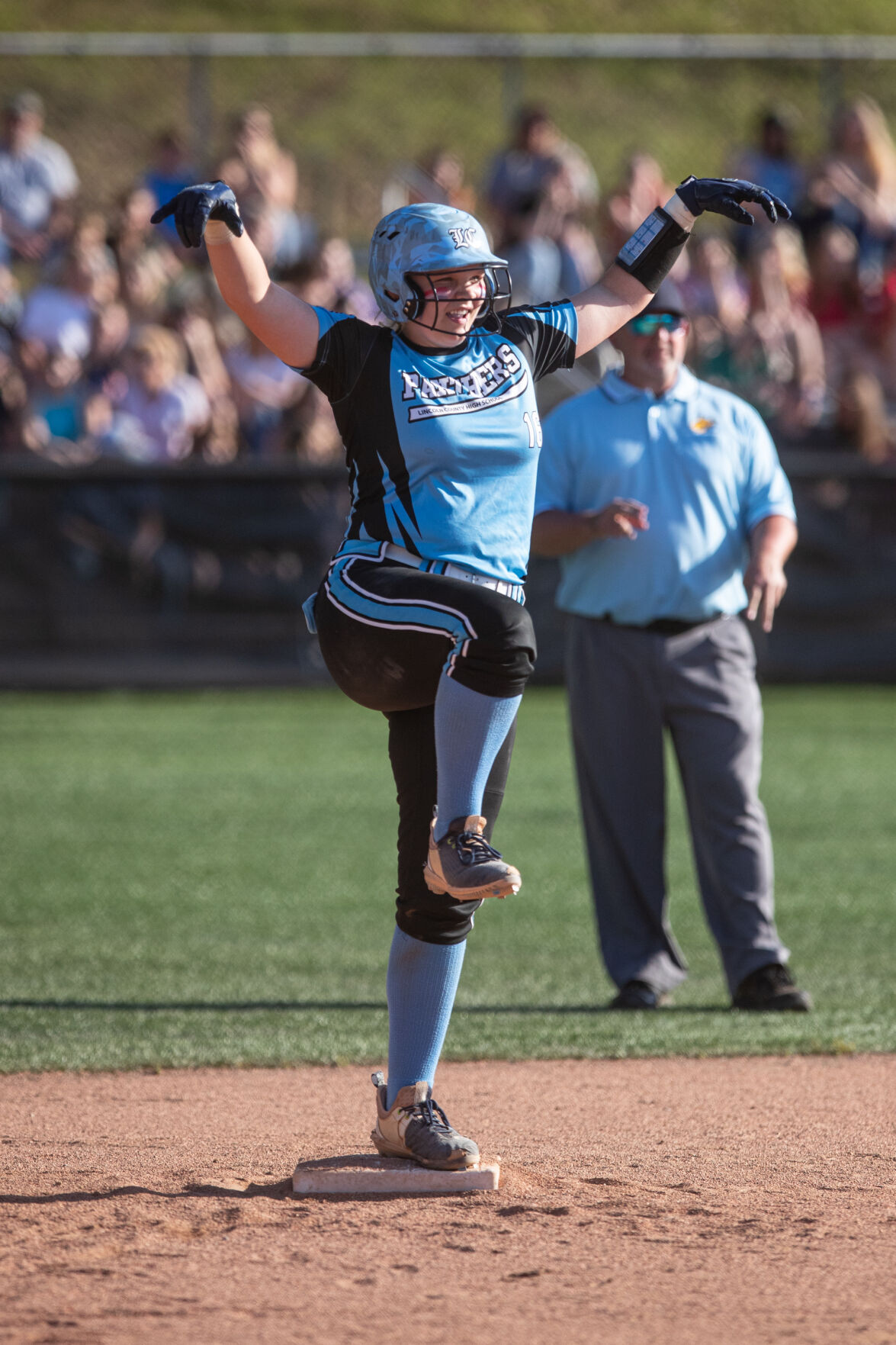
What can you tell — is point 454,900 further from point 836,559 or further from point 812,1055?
point 836,559

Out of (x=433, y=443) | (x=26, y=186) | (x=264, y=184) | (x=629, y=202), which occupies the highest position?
(x=629, y=202)

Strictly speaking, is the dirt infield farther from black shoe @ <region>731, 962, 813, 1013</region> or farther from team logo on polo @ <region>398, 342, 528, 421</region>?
team logo on polo @ <region>398, 342, 528, 421</region>

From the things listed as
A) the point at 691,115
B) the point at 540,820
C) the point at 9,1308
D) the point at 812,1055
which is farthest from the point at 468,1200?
the point at 691,115

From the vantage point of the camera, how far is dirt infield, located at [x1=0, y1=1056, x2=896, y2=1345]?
304 cm

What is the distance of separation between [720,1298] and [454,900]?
101 cm

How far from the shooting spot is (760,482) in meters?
6.07

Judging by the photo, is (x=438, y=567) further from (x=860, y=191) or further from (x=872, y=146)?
(x=872, y=146)

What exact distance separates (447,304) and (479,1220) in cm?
195

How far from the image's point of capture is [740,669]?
20.1ft

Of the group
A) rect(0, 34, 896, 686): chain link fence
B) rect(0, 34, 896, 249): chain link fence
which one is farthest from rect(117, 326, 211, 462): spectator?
rect(0, 34, 896, 249): chain link fence

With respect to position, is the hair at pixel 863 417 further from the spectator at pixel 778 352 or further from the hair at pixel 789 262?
the hair at pixel 789 262

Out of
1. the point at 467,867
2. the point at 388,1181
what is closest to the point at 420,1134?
the point at 388,1181

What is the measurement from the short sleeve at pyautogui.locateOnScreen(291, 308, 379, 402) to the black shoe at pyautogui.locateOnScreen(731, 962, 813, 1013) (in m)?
3.06

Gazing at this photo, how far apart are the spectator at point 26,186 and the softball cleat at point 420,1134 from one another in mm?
13013
